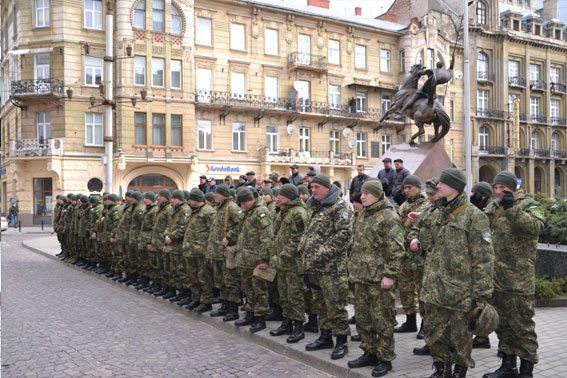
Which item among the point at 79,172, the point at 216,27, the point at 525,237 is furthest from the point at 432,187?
the point at 216,27

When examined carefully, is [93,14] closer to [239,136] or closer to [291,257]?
[239,136]

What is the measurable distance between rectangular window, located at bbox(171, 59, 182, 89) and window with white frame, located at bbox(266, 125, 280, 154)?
7017mm

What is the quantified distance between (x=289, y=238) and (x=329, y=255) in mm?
1000

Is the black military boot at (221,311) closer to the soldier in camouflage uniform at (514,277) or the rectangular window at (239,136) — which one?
the soldier in camouflage uniform at (514,277)

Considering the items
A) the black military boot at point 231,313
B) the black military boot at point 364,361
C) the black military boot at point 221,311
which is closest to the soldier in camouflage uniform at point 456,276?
the black military boot at point 364,361

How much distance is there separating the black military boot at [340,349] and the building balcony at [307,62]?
30.8 metres

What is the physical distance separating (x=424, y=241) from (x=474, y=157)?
4253cm

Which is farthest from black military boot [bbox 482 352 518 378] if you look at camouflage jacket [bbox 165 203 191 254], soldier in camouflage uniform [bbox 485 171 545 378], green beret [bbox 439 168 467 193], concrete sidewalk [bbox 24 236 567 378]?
camouflage jacket [bbox 165 203 191 254]

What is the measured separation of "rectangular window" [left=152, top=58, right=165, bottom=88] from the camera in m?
31.2

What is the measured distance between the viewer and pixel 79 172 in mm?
30203

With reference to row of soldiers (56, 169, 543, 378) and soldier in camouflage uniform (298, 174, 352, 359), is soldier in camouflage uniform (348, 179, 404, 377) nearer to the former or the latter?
row of soldiers (56, 169, 543, 378)

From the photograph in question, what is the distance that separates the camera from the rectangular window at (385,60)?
133ft

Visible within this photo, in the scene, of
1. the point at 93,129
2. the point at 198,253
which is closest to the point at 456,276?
the point at 198,253

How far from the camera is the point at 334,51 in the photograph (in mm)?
38188
